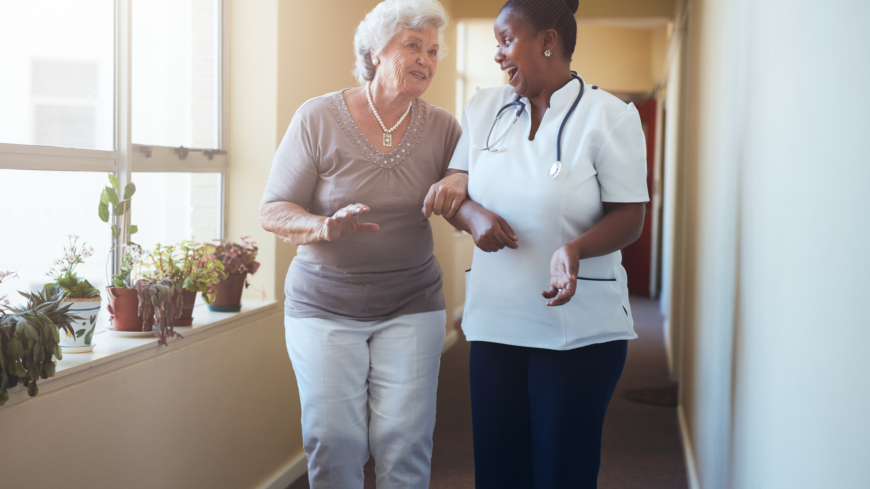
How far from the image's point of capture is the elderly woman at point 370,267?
178 cm

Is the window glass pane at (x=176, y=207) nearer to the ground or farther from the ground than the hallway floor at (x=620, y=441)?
farther from the ground

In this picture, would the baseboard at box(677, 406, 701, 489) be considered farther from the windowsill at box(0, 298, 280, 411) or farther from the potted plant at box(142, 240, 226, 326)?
the potted plant at box(142, 240, 226, 326)

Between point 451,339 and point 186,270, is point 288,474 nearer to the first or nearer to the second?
point 186,270

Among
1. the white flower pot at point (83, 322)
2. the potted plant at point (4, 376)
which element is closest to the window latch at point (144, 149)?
the white flower pot at point (83, 322)

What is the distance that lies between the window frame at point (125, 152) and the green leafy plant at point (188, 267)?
0.13 metres

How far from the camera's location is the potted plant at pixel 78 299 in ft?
5.82

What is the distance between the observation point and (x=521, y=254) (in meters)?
1.45

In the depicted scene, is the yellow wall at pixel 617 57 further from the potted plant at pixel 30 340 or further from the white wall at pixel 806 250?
the potted plant at pixel 30 340

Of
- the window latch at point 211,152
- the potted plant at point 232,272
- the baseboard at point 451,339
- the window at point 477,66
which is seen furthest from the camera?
the window at point 477,66

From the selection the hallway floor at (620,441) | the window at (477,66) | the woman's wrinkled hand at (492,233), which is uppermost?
the window at (477,66)

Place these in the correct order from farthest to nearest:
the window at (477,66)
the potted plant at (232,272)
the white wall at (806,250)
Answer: the window at (477,66), the potted plant at (232,272), the white wall at (806,250)

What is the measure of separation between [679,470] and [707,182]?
1.45m

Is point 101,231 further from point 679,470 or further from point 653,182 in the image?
point 653,182

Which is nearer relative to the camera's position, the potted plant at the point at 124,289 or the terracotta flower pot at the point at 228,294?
the potted plant at the point at 124,289
